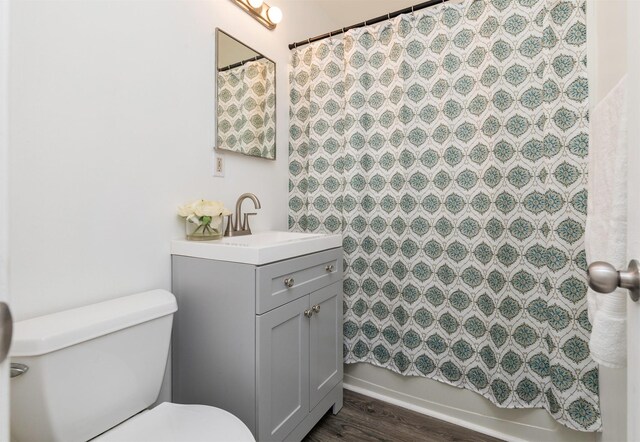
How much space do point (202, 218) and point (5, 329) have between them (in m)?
1.06

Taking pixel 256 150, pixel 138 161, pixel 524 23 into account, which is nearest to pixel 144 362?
pixel 138 161

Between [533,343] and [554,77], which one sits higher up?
[554,77]

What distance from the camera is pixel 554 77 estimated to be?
1339 millimetres

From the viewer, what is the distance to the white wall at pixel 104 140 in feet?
3.15

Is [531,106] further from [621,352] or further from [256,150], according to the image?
[256,150]

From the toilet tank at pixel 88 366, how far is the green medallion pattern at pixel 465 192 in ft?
3.59

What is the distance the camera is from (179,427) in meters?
0.95

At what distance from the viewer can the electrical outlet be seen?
1.58 meters

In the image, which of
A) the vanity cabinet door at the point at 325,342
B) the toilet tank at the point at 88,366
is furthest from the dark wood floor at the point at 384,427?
the toilet tank at the point at 88,366

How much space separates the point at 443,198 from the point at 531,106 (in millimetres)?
534

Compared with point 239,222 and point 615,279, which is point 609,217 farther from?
point 239,222

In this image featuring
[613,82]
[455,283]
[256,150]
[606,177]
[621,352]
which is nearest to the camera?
[621,352]

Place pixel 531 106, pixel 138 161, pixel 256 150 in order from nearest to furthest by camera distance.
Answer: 1. pixel 138 161
2. pixel 531 106
3. pixel 256 150

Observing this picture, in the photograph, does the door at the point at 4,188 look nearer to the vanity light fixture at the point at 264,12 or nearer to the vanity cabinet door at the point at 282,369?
the vanity cabinet door at the point at 282,369
